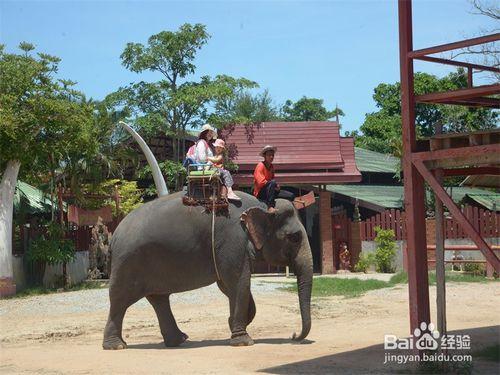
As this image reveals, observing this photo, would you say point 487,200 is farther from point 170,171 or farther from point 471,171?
point 471,171

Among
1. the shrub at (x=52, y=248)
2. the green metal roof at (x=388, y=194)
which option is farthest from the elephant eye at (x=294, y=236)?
the green metal roof at (x=388, y=194)

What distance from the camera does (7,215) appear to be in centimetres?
2062

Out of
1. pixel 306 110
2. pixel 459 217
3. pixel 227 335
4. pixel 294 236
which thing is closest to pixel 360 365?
pixel 459 217

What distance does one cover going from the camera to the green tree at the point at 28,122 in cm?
2028

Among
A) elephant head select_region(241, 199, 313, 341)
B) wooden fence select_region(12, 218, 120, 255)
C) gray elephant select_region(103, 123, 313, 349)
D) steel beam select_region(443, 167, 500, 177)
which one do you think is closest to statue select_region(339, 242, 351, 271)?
wooden fence select_region(12, 218, 120, 255)

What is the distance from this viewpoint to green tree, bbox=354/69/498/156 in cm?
3278

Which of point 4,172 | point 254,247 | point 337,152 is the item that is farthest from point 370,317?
point 337,152

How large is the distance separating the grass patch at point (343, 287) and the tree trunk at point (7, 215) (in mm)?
6603

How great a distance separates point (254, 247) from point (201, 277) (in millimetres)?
840

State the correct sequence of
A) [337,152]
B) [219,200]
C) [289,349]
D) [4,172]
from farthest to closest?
[337,152] → [4,172] → [219,200] → [289,349]

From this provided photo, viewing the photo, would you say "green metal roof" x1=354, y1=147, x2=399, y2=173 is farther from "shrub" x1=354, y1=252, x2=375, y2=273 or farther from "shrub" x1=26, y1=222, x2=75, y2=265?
"shrub" x1=26, y1=222, x2=75, y2=265

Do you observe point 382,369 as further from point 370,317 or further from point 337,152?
point 337,152

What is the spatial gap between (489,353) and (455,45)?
351 centimetres

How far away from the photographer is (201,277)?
11.9 meters
